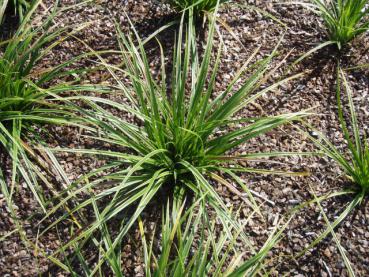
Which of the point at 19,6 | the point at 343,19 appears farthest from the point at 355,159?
the point at 19,6

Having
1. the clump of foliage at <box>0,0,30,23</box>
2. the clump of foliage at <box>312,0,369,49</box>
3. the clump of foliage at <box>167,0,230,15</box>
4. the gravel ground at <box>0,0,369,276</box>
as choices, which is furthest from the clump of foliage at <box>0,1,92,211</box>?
the clump of foliage at <box>312,0,369,49</box>

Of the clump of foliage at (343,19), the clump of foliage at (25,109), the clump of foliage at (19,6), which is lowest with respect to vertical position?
the clump of foliage at (25,109)

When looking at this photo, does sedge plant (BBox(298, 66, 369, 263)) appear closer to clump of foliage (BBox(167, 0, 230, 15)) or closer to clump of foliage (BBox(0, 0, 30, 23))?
clump of foliage (BBox(167, 0, 230, 15))

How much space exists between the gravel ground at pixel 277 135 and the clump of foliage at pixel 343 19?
9cm

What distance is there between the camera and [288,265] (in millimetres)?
2357

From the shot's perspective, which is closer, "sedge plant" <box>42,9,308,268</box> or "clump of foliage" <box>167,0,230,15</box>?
"sedge plant" <box>42,9,308,268</box>

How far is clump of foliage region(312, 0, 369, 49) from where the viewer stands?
2814 millimetres

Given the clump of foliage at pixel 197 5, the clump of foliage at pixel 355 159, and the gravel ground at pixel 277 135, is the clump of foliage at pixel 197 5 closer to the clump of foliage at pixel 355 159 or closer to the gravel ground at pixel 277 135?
the gravel ground at pixel 277 135

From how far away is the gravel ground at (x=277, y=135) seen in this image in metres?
2.36

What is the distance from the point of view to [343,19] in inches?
112

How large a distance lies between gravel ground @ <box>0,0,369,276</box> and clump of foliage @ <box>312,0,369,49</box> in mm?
89

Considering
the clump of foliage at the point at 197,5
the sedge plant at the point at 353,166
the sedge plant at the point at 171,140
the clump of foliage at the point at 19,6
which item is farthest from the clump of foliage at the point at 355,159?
the clump of foliage at the point at 19,6

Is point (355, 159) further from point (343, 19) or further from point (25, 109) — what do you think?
point (25, 109)

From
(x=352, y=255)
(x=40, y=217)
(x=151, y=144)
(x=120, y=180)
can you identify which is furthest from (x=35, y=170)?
(x=352, y=255)
